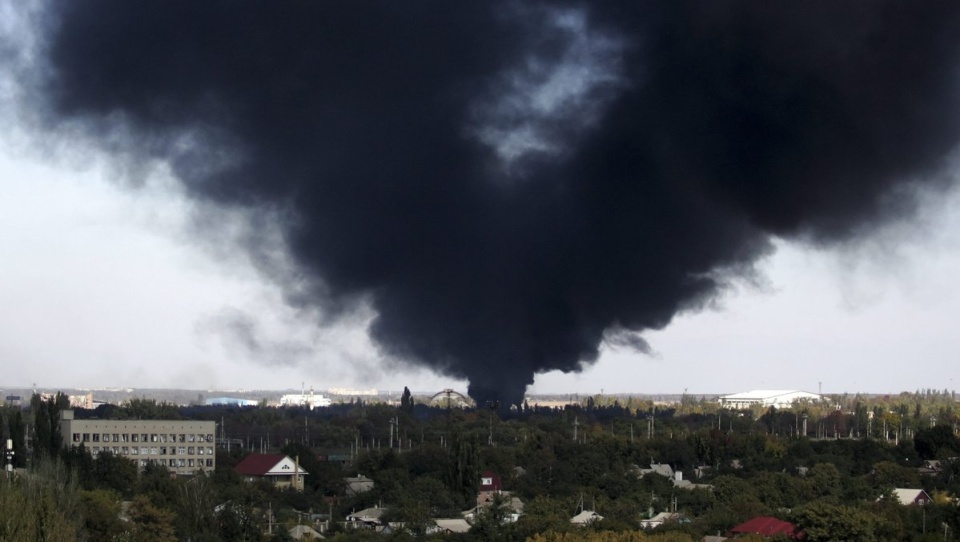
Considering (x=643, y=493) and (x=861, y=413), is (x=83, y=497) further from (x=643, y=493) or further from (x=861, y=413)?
(x=861, y=413)

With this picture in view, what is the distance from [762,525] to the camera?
115 feet

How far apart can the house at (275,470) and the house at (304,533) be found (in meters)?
12.7

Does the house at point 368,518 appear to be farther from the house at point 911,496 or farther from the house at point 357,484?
the house at point 911,496

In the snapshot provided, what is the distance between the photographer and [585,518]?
38.9 m

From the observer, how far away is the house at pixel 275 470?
51.2m

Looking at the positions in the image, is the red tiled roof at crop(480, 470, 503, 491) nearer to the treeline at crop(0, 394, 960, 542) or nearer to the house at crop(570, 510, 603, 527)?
the treeline at crop(0, 394, 960, 542)

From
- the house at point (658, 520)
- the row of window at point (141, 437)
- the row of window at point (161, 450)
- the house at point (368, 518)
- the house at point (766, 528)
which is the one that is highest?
the row of window at point (141, 437)

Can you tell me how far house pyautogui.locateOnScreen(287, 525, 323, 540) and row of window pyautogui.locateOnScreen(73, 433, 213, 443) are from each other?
959 inches

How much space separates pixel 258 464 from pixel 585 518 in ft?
59.4

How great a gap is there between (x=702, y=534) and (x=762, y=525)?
4.59ft

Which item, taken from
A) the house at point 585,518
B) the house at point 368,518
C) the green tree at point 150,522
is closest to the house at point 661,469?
the house at point 585,518

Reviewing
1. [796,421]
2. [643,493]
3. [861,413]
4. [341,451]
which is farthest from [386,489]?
[861,413]

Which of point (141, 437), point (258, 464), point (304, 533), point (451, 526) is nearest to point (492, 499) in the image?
point (451, 526)

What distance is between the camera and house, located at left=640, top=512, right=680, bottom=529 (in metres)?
37.5
